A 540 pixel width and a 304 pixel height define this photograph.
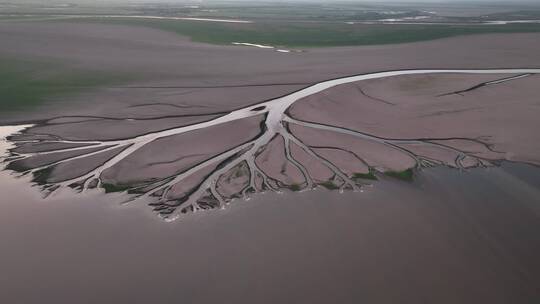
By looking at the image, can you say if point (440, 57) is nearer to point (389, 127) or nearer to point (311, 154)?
point (389, 127)

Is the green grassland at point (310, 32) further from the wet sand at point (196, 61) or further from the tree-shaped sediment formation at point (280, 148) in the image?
the tree-shaped sediment formation at point (280, 148)

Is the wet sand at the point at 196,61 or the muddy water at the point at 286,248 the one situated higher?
the wet sand at the point at 196,61

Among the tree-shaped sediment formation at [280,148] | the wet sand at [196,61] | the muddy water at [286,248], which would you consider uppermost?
the wet sand at [196,61]

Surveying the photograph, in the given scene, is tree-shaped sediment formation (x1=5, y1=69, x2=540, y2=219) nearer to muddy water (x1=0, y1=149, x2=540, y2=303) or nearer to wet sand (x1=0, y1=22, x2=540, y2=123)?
muddy water (x1=0, y1=149, x2=540, y2=303)

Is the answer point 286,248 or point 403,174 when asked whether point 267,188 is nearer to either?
point 286,248

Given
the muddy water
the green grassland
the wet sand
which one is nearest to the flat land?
the muddy water

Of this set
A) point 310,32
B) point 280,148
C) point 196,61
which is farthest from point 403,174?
point 310,32

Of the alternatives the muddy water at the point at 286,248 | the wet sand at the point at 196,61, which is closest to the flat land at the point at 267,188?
the muddy water at the point at 286,248
